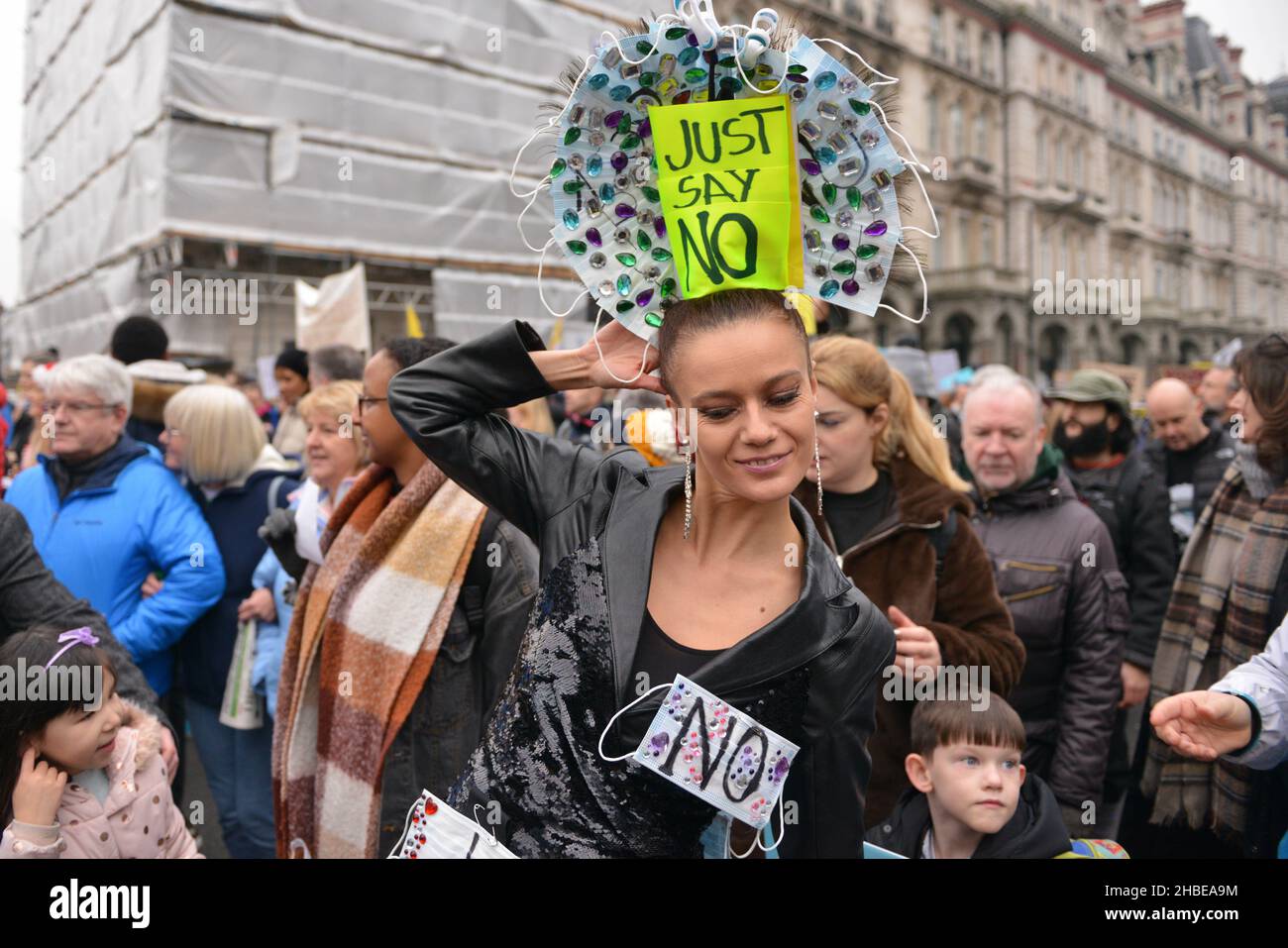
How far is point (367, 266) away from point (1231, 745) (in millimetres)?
14827

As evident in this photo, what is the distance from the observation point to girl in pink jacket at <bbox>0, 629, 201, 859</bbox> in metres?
2.25

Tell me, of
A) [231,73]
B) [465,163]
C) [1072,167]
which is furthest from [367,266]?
[1072,167]

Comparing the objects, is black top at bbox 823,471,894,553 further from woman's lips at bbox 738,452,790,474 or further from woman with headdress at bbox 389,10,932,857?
woman's lips at bbox 738,452,790,474

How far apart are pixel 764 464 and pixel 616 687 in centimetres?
42

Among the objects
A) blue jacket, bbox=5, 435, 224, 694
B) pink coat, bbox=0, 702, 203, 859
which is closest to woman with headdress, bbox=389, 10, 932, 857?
pink coat, bbox=0, 702, 203, 859

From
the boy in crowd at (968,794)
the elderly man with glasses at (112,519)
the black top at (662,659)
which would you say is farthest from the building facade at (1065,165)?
the black top at (662,659)

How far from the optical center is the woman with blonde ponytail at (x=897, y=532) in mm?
2596

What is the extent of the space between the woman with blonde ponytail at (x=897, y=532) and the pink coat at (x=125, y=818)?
5.90 feet

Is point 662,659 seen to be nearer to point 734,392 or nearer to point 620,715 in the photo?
point 620,715

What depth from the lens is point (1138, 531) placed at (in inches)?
159

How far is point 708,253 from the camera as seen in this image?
1645 millimetres

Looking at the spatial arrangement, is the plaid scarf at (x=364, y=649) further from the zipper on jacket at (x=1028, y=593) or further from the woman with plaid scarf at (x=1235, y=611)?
the woman with plaid scarf at (x=1235, y=611)
